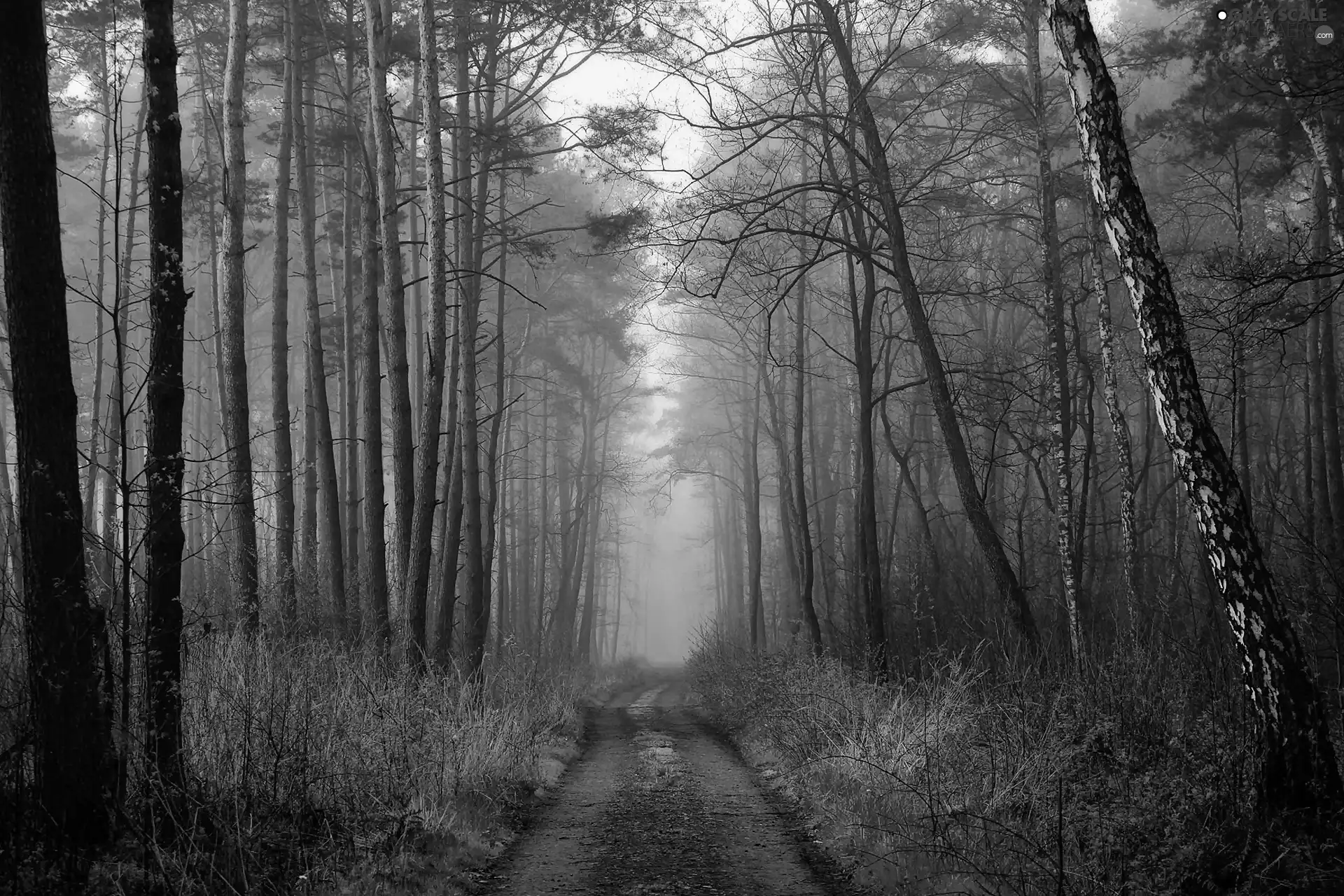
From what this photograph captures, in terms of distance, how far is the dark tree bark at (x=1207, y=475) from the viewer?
491 centimetres

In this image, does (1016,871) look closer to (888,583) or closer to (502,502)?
(888,583)

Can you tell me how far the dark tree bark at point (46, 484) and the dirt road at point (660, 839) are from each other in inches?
89.9

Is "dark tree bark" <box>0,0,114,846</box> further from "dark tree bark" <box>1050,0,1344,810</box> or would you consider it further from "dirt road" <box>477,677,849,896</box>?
"dark tree bark" <box>1050,0,1344,810</box>

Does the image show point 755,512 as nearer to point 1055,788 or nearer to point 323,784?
point 1055,788

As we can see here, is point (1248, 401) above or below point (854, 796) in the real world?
above

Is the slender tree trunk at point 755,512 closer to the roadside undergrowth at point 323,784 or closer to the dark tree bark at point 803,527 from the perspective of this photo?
the dark tree bark at point 803,527

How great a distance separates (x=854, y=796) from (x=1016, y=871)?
2229mm

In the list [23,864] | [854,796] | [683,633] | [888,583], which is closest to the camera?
[23,864]

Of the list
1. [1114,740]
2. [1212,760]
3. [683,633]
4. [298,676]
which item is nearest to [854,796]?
[1114,740]

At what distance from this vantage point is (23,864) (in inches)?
169

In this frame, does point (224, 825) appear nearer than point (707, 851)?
Yes

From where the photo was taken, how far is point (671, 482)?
26828 millimetres

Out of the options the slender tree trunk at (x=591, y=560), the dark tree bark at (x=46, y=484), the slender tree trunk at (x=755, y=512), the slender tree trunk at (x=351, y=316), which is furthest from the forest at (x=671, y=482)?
the slender tree trunk at (x=591, y=560)

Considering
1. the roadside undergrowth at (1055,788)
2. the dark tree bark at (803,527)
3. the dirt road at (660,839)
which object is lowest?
the dirt road at (660,839)
